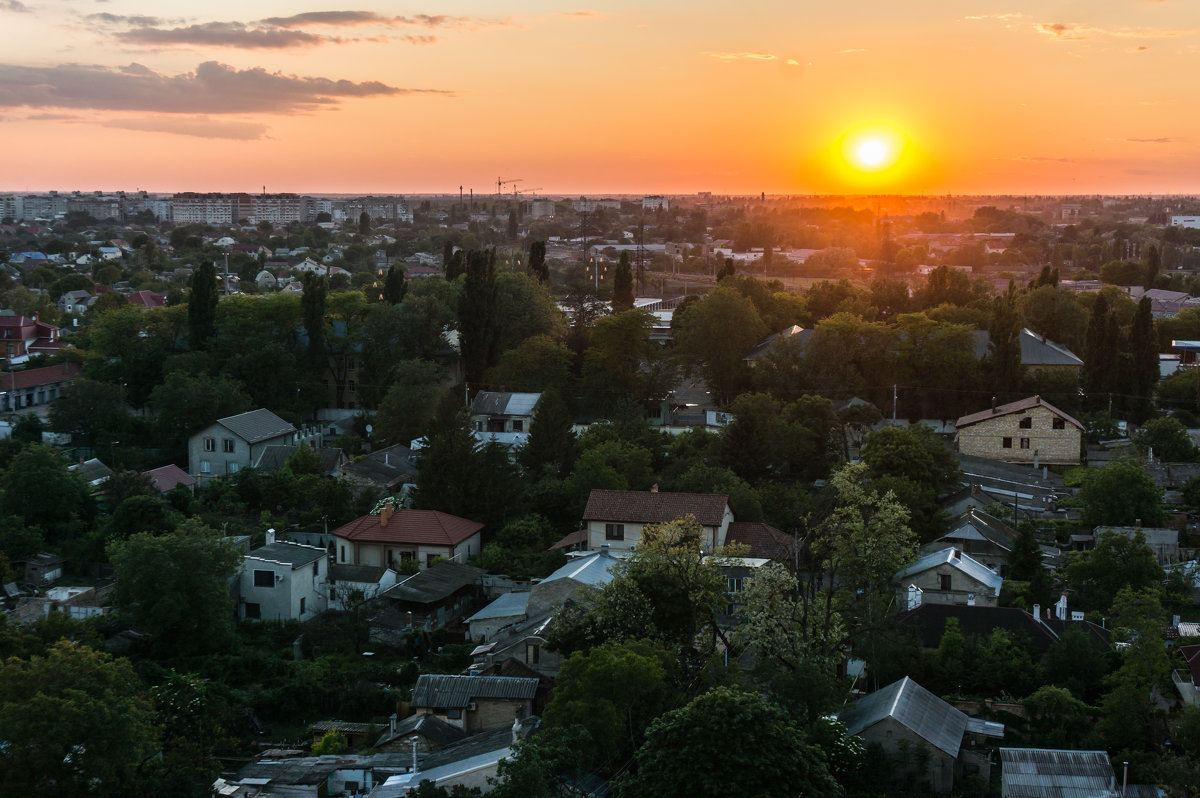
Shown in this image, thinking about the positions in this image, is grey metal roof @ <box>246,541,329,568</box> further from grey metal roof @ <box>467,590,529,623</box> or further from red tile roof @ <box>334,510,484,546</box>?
grey metal roof @ <box>467,590,529,623</box>

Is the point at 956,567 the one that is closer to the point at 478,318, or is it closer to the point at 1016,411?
the point at 1016,411

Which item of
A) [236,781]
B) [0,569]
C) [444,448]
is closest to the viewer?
[236,781]

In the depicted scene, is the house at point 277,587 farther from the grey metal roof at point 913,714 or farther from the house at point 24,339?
the house at point 24,339

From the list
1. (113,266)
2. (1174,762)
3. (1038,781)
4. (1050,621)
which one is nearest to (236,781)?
(1038,781)

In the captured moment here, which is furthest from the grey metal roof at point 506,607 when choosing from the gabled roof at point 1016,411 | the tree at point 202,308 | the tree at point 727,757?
the tree at point 202,308

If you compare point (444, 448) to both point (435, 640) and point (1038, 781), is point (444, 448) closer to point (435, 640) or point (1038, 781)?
point (435, 640)

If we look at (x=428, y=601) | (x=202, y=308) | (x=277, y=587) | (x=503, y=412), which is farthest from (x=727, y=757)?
(x=202, y=308)
